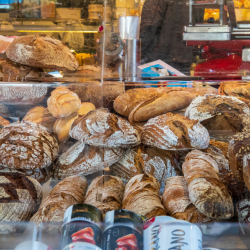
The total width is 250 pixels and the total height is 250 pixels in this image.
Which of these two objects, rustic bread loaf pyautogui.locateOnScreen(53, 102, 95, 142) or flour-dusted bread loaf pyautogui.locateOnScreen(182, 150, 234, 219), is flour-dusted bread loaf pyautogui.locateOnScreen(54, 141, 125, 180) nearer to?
rustic bread loaf pyautogui.locateOnScreen(53, 102, 95, 142)

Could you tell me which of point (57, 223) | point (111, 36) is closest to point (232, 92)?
point (111, 36)

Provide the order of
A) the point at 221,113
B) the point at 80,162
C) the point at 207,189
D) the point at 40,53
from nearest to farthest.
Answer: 1. the point at 207,189
2. the point at 221,113
3. the point at 80,162
4. the point at 40,53

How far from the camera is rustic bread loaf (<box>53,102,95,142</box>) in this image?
82 cm

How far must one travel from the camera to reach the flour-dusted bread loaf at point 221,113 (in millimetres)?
699

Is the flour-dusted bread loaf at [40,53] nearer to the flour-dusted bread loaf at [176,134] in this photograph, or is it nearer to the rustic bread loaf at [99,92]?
the rustic bread loaf at [99,92]

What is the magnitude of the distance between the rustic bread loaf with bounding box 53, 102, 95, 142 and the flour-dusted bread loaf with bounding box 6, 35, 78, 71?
0.71 feet

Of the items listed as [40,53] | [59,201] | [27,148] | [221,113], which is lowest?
[59,201]

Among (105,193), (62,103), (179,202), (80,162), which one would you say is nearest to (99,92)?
(62,103)

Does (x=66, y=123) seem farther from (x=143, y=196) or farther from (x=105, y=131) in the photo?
(x=143, y=196)

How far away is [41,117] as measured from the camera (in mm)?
848

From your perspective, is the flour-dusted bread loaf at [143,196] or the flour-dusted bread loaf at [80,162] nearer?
the flour-dusted bread loaf at [143,196]

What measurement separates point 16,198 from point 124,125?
38 centimetres

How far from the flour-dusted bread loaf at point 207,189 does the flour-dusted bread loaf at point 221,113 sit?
0.10m

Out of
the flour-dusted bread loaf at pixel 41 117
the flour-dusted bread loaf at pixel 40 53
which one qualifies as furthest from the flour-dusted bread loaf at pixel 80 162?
the flour-dusted bread loaf at pixel 40 53
